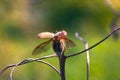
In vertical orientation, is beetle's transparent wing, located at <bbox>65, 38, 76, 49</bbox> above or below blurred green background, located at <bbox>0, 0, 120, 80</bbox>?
above

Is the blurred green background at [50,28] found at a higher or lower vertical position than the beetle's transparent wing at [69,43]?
lower

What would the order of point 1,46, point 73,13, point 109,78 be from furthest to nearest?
point 73,13, point 1,46, point 109,78

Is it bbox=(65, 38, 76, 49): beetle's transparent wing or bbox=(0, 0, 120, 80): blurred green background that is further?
bbox=(0, 0, 120, 80): blurred green background

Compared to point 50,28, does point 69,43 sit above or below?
above

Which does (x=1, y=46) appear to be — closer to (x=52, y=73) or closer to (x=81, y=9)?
(x=52, y=73)

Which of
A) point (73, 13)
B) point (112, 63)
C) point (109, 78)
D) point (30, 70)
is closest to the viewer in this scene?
point (109, 78)

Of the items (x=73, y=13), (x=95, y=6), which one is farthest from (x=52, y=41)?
(x=73, y=13)

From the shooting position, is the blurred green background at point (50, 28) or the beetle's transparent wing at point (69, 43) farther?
the blurred green background at point (50, 28)

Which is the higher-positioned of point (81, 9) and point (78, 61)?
point (81, 9)
